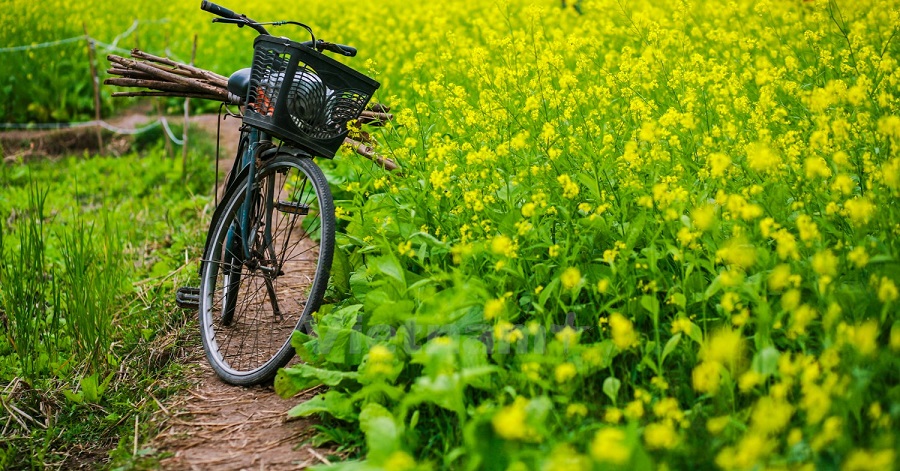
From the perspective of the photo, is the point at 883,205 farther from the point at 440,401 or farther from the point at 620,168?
the point at 440,401

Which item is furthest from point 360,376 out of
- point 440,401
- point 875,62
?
point 875,62

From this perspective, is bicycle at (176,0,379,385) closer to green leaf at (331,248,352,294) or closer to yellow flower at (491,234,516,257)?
green leaf at (331,248,352,294)

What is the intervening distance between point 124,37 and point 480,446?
8.91 meters

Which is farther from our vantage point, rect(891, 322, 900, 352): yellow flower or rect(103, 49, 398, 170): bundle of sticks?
rect(103, 49, 398, 170): bundle of sticks

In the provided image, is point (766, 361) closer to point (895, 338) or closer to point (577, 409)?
point (895, 338)

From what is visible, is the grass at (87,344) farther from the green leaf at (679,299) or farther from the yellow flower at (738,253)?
the yellow flower at (738,253)

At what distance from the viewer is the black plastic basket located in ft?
9.95

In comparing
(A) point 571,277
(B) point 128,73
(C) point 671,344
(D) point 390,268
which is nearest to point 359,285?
(D) point 390,268

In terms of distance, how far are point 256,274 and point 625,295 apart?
1.54m

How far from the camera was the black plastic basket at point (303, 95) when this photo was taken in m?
3.03

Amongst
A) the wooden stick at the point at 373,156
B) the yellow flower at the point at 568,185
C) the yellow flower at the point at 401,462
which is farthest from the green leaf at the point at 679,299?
the wooden stick at the point at 373,156

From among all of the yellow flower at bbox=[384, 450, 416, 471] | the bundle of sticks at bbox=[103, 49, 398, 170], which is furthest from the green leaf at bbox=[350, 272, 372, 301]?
the yellow flower at bbox=[384, 450, 416, 471]

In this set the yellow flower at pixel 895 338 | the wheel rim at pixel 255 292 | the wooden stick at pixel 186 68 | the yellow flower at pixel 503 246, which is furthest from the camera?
the wooden stick at pixel 186 68

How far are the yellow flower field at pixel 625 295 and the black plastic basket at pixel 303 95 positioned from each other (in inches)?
16.2
